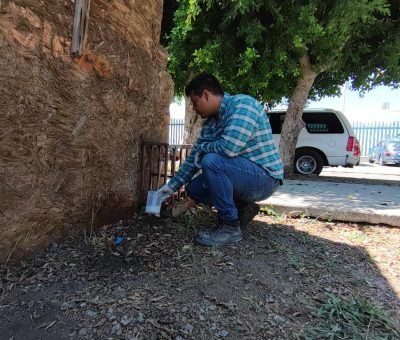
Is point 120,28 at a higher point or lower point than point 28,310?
higher

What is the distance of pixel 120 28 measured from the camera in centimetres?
295

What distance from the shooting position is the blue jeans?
2709mm

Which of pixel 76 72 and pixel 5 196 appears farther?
pixel 76 72

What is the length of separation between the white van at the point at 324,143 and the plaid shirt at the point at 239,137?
7.21 m

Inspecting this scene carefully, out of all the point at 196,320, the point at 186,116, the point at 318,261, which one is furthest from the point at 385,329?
the point at 186,116

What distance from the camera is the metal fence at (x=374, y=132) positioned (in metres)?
19.2

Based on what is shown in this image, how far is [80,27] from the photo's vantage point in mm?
2424

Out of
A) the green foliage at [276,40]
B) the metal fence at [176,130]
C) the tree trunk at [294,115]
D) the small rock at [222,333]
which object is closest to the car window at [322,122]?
the green foliage at [276,40]

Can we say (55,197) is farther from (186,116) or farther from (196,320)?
(186,116)

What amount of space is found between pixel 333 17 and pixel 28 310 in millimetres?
6116

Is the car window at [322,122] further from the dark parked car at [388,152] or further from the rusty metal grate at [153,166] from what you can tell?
the dark parked car at [388,152]

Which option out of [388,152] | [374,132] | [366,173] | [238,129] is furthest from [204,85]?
[374,132]

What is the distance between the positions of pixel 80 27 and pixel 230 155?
4.43ft

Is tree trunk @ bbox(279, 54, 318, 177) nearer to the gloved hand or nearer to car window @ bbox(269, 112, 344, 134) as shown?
car window @ bbox(269, 112, 344, 134)
